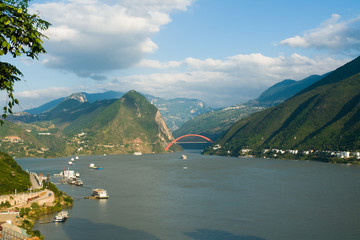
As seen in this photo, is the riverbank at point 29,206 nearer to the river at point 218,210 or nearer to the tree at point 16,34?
the river at point 218,210

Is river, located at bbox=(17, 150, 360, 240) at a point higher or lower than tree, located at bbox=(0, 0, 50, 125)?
lower

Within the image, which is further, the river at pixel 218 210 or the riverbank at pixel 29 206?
the riverbank at pixel 29 206

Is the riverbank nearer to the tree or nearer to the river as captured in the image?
the river

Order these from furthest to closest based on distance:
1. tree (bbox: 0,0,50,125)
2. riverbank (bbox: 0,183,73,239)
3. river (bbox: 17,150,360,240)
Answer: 1. riverbank (bbox: 0,183,73,239)
2. river (bbox: 17,150,360,240)
3. tree (bbox: 0,0,50,125)

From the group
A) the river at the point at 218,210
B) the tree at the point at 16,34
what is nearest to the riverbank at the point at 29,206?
the river at the point at 218,210

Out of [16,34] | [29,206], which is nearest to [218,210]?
[29,206]

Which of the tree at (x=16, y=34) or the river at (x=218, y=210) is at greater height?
the tree at (x=16, y=34)

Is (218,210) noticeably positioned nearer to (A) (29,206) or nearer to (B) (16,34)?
(A) (29,206)

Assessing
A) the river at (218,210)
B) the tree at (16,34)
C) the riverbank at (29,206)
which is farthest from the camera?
the riverbank at (29,206)

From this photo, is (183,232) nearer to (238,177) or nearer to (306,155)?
(238,177)

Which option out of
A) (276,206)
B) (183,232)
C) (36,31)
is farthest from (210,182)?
(36,31)

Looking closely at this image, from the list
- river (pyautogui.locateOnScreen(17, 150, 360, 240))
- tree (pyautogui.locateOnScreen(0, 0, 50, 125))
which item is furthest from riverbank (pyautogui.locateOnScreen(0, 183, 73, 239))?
tree (pyautogui.locateOnScreen(0, 0, 50, 125))

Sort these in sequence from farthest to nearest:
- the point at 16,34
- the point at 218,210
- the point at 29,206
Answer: the point at 218,210, the point at 29,206, the point at 16,34
